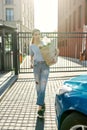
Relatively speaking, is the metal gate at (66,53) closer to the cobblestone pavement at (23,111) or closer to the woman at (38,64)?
the woman at (38,64)

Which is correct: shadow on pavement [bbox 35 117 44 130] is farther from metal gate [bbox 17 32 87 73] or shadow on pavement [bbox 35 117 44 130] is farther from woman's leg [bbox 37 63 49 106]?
metal gate [bbox 17 32 87 73]

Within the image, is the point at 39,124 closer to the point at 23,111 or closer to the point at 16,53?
the point at 23,111

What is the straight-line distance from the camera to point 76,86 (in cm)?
402

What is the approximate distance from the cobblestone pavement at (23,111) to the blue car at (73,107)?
50.0 inches

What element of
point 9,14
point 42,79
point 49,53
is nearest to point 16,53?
point 42,79

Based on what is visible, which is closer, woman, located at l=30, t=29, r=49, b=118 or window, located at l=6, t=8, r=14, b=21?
woman, located at l=30, t=29, r=49, b=118

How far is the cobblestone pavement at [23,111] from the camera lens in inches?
210

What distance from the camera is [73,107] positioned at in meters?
3.71

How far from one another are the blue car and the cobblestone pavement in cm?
127

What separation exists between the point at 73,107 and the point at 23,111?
9.40 feet

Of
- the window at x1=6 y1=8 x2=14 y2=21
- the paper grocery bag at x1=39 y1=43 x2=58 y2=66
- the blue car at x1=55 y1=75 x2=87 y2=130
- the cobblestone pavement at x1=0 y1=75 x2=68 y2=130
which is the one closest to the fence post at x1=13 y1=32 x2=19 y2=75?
the cobblestone pavement at x1=0 y1=75 x2=68 y2=130

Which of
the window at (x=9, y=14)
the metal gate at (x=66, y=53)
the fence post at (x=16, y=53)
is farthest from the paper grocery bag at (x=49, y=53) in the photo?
the window at (x=9, y=14)

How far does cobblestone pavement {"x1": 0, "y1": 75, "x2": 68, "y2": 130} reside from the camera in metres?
5.34

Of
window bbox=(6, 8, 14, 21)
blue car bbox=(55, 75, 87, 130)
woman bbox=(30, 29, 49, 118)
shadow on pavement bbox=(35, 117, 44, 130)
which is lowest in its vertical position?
shadow on pavement bbox=(35, 117, 44, 130)
